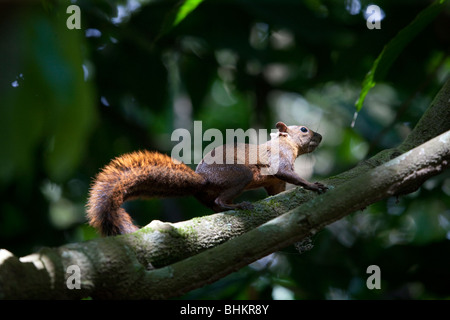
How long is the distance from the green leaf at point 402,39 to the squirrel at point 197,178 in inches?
28.0

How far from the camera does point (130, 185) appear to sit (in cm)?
296

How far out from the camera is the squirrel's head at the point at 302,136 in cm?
407

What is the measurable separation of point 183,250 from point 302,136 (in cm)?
195

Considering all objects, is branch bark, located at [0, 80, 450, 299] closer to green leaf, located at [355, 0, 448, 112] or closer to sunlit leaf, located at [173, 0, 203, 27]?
green leaf, located at [355, 0, 448, 112]

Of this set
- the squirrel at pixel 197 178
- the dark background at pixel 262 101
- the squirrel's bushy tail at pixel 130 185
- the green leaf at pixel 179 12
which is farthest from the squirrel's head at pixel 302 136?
the green leaf at pixel 179 12

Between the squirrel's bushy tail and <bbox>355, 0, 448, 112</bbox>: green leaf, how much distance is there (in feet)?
3.87

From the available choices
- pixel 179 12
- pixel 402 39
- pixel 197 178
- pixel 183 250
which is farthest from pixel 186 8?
pixel 183 250

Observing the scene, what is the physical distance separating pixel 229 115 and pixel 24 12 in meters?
6.73

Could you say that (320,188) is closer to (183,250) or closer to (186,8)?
(183,250)

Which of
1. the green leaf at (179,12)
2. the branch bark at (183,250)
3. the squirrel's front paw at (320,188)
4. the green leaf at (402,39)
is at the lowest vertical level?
the branch bark at (183,250)

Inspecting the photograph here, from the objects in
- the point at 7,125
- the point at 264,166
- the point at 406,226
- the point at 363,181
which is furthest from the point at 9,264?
the point at 406,226

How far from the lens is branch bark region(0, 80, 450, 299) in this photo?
1.82 metres

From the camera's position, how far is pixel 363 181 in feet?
7.14

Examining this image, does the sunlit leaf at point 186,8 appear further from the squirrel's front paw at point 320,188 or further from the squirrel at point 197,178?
the squirrel's front paw at point 320,188
